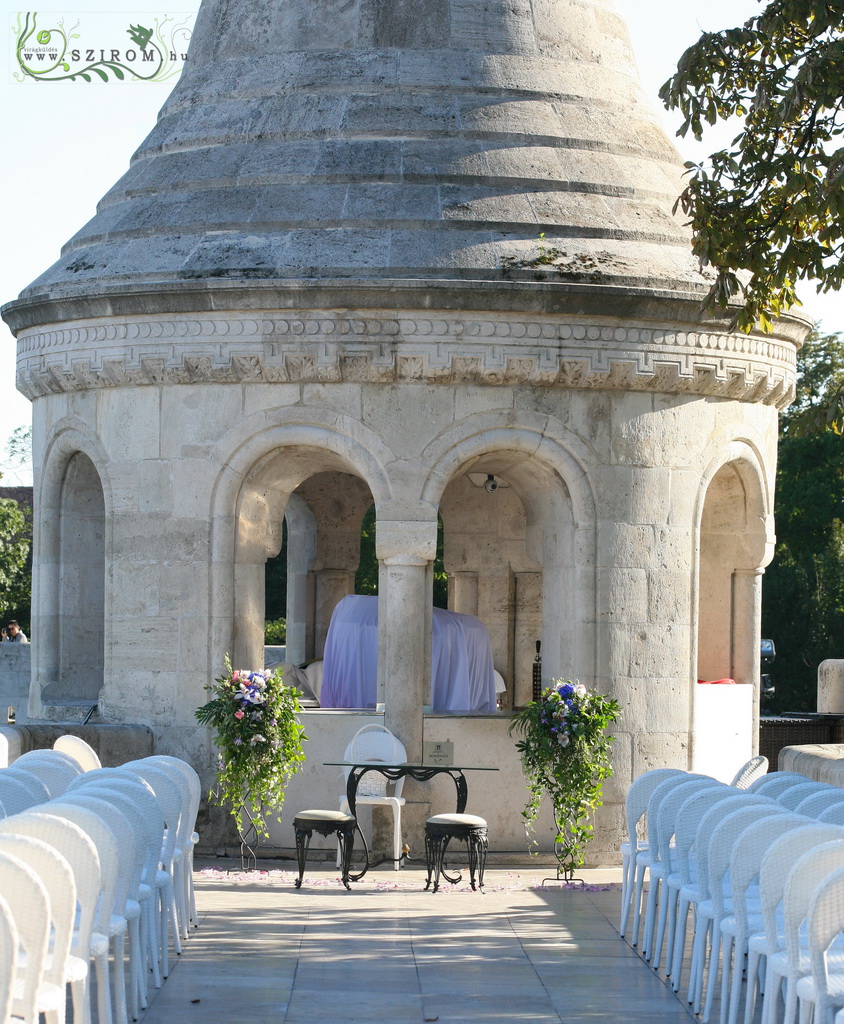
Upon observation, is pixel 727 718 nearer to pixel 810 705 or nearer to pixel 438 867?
pixel 438 867

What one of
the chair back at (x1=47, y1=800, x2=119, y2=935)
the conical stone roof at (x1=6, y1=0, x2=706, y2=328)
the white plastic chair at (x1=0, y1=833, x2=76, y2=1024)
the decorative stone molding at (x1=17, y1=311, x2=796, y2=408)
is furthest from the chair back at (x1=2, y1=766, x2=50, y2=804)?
the conical stone roof at (x1=6, y1=0, x2=706, y2=328)

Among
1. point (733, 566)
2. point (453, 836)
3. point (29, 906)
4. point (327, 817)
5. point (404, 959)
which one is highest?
point (733, 566)

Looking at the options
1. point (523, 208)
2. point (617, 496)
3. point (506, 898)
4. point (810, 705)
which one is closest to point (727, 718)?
point (617, 496)

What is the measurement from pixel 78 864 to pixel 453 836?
15.7 feet

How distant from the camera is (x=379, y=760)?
12.3 m

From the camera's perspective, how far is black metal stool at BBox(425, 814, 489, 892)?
11094mm

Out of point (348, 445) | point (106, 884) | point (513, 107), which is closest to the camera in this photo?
point (106, 884)

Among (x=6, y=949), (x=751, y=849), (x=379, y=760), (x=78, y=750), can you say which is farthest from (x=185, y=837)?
(x=6, y=949)

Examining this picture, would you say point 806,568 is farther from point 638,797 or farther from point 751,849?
point 751,849

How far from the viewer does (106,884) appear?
277 inches

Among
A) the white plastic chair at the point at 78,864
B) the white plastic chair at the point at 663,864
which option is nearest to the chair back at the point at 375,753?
the white plastic chair at the point at 663,864

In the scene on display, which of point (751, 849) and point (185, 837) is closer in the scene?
point (751, 849)

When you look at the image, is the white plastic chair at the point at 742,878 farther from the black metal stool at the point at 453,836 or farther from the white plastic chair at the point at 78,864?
the black metal stool at the point at 453,836

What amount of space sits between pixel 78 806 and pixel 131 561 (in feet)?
19.6
